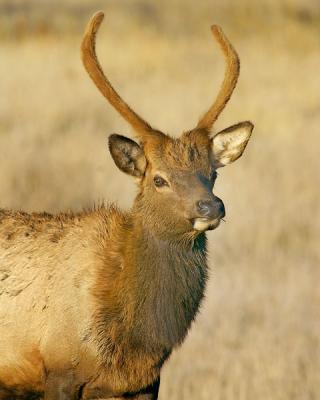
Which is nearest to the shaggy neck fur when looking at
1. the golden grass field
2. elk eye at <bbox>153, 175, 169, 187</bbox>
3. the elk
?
the elk

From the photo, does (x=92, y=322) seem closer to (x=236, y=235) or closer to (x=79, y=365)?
(x=79, y=365)

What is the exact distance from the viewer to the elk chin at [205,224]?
623 centimetres

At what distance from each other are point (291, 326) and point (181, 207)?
4.56 meters

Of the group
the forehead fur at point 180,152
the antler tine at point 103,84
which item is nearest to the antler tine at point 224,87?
the forehead fur at point 180,152

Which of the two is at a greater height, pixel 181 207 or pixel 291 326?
pixel 181 207

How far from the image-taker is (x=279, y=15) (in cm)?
3719

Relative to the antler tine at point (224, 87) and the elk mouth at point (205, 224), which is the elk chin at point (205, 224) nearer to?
the elk mouth at point (205, 224)

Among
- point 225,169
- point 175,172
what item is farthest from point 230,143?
point 225,169

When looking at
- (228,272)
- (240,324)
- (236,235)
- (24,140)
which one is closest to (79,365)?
(240,324)

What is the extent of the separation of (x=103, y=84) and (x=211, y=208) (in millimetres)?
1253

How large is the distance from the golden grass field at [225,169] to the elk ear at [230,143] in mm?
2508

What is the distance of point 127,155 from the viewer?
6.84 m

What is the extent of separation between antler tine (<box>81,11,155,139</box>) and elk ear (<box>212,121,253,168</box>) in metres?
0.46

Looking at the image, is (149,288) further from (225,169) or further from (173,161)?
(225,169)
